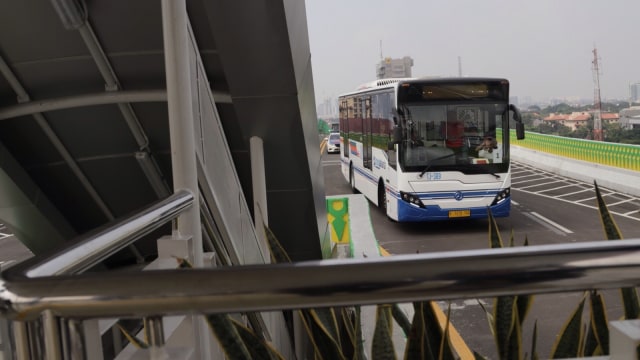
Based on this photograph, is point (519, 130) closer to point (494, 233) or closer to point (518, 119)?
point (518, 119)

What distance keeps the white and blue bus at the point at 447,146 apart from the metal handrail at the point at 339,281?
29.6 ft

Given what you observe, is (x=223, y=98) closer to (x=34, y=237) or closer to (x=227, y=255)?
(x=227, y=255)

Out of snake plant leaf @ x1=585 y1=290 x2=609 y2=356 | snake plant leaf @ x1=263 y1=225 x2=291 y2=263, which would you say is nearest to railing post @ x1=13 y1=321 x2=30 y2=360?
snake plant leaf @ x1=263 y1=225 x2=291 y2=263

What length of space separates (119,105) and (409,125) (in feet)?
→ 20.4

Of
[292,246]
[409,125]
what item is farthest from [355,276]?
[409,125]

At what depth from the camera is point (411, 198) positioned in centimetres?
1040

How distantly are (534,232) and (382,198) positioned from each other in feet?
10.5

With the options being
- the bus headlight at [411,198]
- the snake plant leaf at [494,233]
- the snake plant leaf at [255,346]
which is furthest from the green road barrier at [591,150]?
the snake plant leaf at [255,346]

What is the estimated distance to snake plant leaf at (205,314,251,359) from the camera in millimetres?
1480

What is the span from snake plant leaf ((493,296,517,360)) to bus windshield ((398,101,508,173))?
833 cm

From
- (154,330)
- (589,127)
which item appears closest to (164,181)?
(154,330)

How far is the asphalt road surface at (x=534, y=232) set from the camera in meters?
6.46

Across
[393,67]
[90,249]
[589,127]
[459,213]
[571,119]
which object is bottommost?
[459,213]

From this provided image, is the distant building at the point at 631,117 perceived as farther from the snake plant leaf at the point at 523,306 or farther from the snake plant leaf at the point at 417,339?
the snake plant leaf at the point at 417,339
